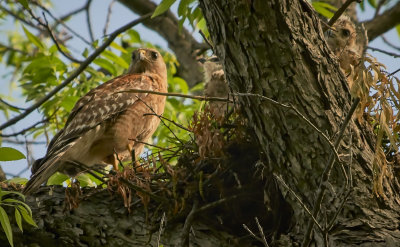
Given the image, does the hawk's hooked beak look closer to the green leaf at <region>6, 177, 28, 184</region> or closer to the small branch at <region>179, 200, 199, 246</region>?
the green leaf at <region>6, 177, 28, 184</region>

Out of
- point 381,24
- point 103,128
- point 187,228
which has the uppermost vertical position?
point 381,24

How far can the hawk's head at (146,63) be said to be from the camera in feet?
20.0

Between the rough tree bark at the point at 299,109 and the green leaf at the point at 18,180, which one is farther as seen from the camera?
the green leaf at the point at 18,180

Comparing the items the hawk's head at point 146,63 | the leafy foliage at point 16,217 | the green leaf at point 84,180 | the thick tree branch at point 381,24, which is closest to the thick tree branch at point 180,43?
the hawk's head at point 146,63

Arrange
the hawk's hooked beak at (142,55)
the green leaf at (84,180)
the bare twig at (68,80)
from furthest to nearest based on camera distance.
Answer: the hawk's hooked beak at (142,55) → the bare twig at (68,80) → the green leaf at (84,180)

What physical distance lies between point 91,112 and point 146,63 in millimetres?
1398

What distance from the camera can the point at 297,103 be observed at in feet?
10.2

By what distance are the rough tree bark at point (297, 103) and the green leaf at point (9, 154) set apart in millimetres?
1247

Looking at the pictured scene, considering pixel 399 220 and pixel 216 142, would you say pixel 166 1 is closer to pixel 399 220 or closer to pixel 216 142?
pixel 216 142

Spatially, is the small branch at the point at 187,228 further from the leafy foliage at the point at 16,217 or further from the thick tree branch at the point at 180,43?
the thick tree branch at the point at 180,43

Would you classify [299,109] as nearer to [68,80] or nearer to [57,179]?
[57,179]

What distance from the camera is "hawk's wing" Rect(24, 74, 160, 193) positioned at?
4303 millimetres

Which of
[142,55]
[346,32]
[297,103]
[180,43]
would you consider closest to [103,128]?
[142,55]

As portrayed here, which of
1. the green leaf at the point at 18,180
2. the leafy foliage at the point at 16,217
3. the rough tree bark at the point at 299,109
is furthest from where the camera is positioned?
the green leaf at the point at 18,180
